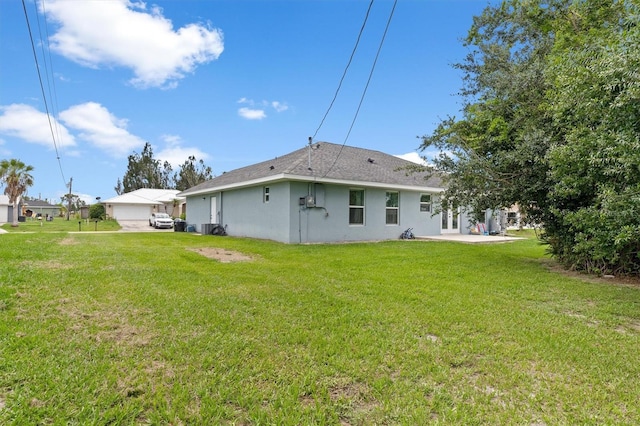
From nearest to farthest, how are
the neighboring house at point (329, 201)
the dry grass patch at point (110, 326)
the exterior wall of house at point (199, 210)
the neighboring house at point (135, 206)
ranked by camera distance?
the dry grass patch at point (110, 326) → the neighboring house at point (329, 201) → the exterior wall of house at point (199, 210) → the neighboring house at point (135, 206)

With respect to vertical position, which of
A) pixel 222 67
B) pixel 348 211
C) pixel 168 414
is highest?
pixel 222 67

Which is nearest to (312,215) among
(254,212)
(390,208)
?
(254,212)

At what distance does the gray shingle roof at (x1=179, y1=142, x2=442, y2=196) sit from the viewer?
1265 centimetres

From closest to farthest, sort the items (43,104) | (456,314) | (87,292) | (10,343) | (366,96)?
(10,343)
(456,314)
(87,292)
(366,96)
(43,104)

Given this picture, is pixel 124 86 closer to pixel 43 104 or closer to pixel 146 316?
pixel 43 104

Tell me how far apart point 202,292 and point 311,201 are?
25.7ft

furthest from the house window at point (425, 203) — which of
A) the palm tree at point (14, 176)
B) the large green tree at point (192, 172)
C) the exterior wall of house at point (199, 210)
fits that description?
the large green tree at point (192, 172)

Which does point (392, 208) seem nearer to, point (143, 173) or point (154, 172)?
point (154, 172)

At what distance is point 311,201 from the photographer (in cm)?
1264

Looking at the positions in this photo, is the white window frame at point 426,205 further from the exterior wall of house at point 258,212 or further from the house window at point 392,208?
the exterior wall of house at point 258,212

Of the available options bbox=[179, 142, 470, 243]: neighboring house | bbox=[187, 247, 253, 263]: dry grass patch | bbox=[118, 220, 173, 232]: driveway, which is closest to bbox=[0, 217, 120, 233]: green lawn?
bbox=[118, 220, 173, 232]: driveway

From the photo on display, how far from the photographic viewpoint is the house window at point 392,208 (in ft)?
49.5

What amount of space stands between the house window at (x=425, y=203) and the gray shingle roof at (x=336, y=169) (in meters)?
0.60

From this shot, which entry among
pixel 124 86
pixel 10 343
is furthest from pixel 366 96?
pixel 124 86
